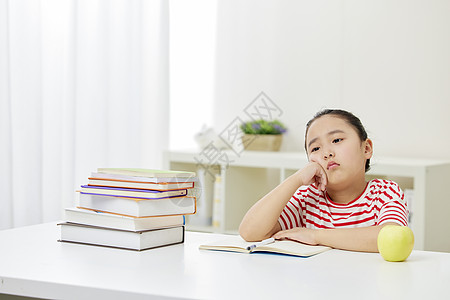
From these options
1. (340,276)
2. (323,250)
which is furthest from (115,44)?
(340,276)

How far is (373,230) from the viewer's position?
1.40 m

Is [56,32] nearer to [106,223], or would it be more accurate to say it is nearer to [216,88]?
[216,88]

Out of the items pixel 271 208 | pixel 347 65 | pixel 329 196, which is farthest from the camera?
pixel 347 65

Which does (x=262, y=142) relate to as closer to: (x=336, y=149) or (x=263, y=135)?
(x=263, y=135)

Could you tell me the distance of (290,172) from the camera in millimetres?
3203

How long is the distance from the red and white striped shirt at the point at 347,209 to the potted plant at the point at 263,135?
5.81 feet

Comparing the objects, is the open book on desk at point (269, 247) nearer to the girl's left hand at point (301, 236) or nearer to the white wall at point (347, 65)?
the girl's left hand at point (301, 236)

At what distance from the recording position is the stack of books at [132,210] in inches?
55.5

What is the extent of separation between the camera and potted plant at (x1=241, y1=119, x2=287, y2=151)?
11.5ft

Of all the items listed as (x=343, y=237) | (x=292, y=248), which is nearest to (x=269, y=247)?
(x=292, y=248)

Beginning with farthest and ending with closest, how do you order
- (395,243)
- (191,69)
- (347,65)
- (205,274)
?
(191,69) → (347,65) → (395,243) → (205,274)

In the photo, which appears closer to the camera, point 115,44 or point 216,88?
point 115,44

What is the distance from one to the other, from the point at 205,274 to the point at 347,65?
250 centimetres

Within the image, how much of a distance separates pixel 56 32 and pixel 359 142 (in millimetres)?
1854
